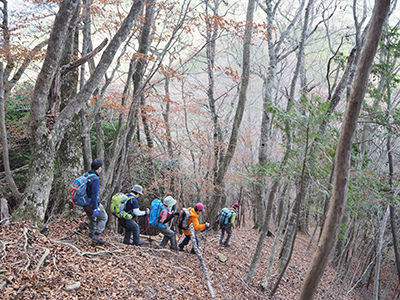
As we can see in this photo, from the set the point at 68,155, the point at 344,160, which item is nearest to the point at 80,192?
the point at 68,155

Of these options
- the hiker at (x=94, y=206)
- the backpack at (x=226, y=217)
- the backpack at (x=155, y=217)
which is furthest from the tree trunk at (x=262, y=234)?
the hiker at (x=94, y=206)

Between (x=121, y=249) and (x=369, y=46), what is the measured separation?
5.89m

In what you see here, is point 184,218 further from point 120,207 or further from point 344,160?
point 344,160

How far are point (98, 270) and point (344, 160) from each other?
4.38 m

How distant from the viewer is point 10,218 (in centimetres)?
485

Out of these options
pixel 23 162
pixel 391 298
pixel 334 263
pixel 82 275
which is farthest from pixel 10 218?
pixel 391 298

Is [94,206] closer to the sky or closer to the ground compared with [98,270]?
closer to the sky

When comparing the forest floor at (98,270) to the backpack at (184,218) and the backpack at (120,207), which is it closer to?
the backpack at (120,207)

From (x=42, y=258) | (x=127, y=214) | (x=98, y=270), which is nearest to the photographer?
(x=42, y=258)

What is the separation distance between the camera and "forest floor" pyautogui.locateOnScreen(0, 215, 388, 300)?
3.79 m

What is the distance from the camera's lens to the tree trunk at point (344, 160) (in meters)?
3.11

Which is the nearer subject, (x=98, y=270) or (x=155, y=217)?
(x=98, y=270)

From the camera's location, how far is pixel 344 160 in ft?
10.6

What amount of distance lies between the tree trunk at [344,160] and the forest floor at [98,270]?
113 inches
